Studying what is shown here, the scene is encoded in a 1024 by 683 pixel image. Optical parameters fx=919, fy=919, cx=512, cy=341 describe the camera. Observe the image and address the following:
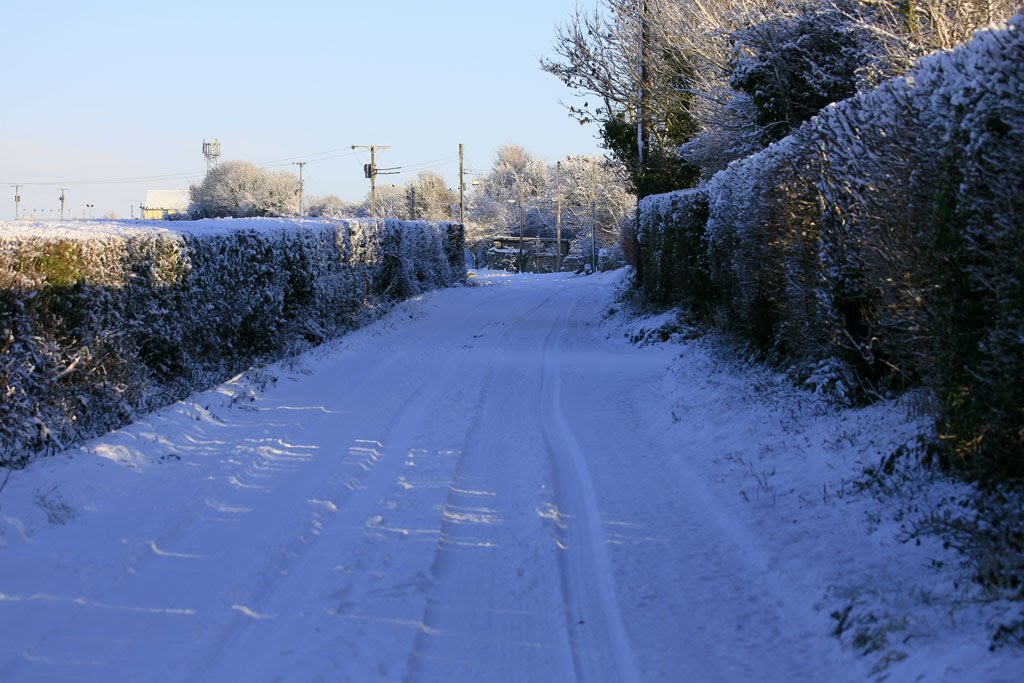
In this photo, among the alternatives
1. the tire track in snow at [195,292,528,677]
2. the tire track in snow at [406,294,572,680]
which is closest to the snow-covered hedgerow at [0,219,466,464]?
the tire track in snow at [195,292,528,677]

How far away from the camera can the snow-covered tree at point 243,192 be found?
2495 inches

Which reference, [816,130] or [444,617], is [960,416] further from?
[816,130]

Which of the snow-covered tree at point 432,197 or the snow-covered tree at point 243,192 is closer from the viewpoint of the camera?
the snow-covered tree at point 243,192

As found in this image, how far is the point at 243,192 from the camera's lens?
6419 cm

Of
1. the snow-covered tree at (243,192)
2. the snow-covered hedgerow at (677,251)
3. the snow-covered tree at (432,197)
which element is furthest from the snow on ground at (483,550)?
the snow-covered tree at (432,197)

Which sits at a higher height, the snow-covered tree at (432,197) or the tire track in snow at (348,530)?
the snow-covered tree at (432,197)

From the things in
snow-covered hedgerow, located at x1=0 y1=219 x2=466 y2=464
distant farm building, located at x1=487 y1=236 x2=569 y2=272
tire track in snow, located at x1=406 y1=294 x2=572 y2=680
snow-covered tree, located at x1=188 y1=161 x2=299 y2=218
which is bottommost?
tire track in snow, located at x1=406 y1=294 x2=572 y2=680

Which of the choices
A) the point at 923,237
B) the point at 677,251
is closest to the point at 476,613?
the point at 923,237

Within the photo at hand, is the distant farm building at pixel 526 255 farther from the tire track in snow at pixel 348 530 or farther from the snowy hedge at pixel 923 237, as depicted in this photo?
the snowy hedge at pixel 923 237

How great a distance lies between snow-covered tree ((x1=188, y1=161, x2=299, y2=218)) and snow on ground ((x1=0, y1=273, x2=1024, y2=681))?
54852 mm

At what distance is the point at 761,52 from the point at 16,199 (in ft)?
235

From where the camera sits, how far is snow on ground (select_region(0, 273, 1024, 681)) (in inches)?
186

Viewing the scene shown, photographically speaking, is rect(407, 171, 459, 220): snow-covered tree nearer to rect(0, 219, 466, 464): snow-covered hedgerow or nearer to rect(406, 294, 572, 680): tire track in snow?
rect(0, 219, 466, 464): snow-covered hedgerow

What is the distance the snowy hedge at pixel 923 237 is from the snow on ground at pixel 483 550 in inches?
29.8
